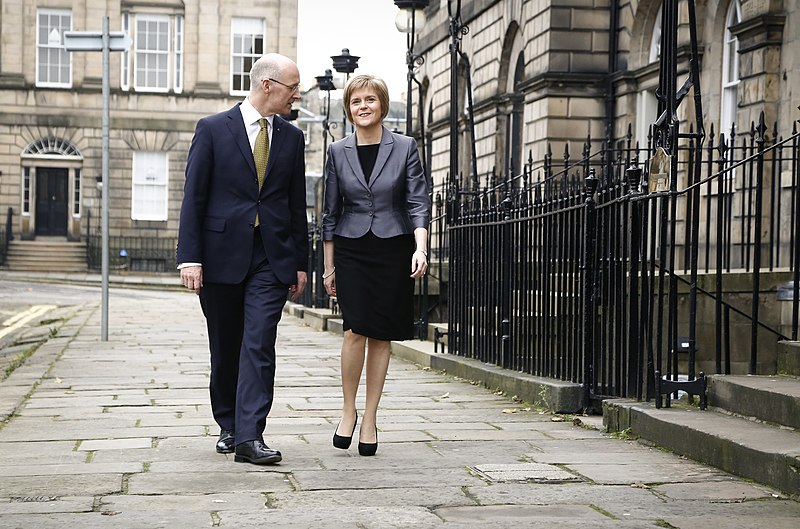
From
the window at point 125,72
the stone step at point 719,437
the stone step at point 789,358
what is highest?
the window at point 125,72

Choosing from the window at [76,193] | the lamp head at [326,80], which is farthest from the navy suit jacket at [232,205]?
the window at [76,193]

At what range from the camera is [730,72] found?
1551 cm

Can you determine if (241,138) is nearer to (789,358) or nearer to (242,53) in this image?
(789,358)

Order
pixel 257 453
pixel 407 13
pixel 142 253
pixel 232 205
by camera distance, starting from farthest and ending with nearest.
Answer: pixel 142 253 < pixel 407 13 < pixel 232 205 < pixel 257 453

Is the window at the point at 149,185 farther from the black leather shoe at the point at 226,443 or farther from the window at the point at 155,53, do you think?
the black leather shoe at the point at 226,443

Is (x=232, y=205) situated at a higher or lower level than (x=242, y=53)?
lower

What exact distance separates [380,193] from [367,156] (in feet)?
0.71

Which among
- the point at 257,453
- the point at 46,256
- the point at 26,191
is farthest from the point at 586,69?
the point at 26,191

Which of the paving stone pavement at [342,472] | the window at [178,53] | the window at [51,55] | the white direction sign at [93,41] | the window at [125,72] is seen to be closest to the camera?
the paving stone pavement at [342,472]

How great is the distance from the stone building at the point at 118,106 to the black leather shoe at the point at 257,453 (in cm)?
3523

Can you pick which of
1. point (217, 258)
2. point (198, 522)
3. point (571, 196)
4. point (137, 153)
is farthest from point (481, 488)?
point (137, 153)

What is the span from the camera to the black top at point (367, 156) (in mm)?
6129

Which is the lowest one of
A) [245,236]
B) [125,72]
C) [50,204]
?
[245,236]

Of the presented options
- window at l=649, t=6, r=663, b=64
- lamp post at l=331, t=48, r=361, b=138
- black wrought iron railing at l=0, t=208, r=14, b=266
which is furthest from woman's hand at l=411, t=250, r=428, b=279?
black wrought iron railing at l=0, t=208, r=14, b=266
